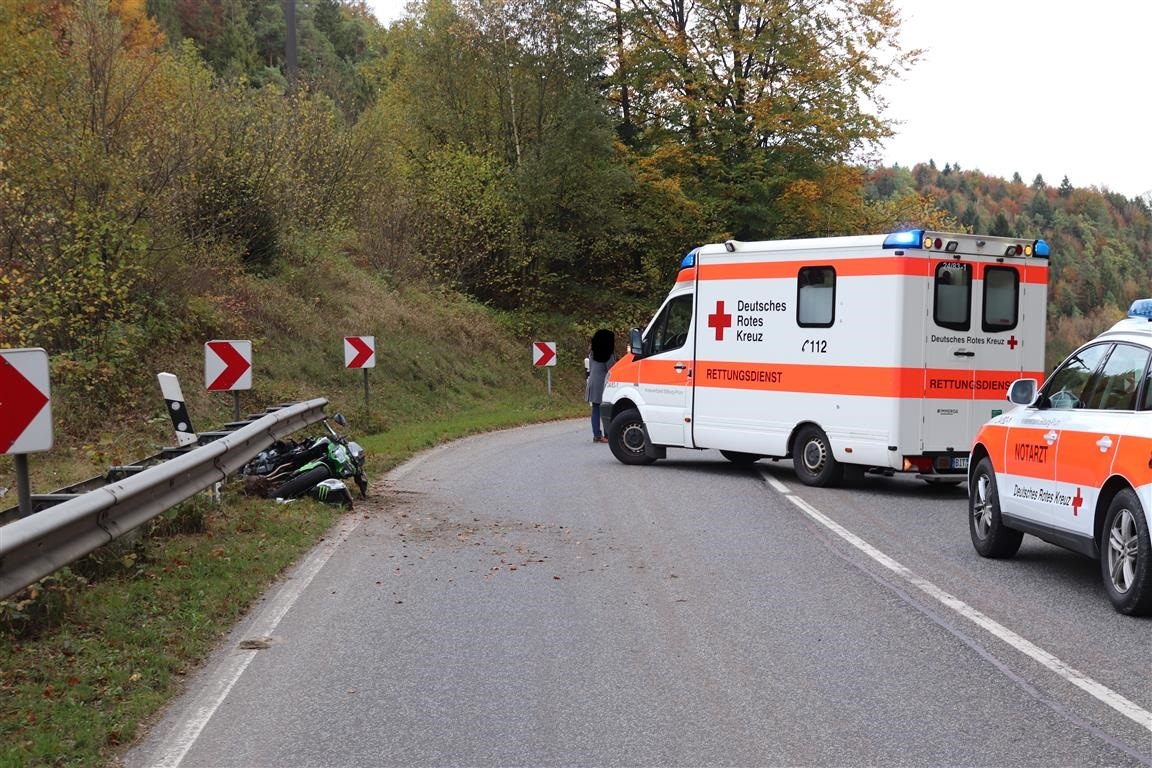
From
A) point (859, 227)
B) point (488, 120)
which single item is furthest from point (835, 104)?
point (488, 120)

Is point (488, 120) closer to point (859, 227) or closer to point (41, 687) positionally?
point (859, 227)

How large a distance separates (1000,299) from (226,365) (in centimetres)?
898

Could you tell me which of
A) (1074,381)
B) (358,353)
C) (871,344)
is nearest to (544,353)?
(358,353)

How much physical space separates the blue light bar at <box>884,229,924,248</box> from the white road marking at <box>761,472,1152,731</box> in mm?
3698

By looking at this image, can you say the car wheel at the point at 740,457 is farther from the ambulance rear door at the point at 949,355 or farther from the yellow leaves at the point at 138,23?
the yellow leaves at the point at 138,23

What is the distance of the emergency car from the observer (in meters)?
7.00

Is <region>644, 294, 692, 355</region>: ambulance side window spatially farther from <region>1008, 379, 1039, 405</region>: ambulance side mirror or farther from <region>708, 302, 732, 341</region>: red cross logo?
<region>1008, 379, 1039, 405</region>: ambulance side mirror

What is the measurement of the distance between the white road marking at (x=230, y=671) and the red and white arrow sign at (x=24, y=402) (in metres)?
1.72

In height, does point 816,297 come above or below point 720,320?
above

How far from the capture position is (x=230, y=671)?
6074mm

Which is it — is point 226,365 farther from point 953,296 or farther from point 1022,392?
point 1022,392

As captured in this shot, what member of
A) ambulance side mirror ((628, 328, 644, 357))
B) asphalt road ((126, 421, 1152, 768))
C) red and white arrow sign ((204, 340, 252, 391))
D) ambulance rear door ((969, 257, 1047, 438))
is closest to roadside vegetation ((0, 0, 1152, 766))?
asphalt road ((126, 421, 1152, 768))

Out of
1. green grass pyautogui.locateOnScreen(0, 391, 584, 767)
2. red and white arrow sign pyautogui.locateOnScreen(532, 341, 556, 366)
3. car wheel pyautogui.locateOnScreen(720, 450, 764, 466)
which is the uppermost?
red and white arrow sign pyautogui.locateOnScreen(532, 341, 556, 366)

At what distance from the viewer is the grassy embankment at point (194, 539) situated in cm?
539
